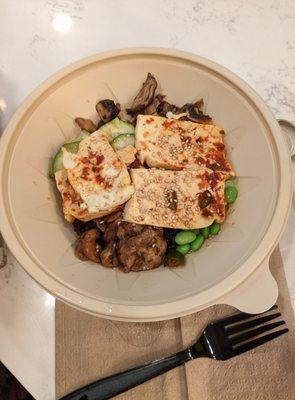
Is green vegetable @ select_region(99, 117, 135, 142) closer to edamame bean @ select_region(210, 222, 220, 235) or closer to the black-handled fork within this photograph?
edamame bean @ select_region(210, 222, 220, 235)

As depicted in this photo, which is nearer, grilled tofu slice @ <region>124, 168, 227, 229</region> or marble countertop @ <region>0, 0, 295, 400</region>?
grilled tofu slice @ <region>124, 168, 227, 229</region>

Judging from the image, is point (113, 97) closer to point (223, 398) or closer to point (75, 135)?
point (75, 135)

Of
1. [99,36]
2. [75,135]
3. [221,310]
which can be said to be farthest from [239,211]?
[99,36]

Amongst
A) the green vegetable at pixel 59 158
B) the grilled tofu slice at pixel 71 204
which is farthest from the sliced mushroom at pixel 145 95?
the grilled tofu slice at pixel 71 204

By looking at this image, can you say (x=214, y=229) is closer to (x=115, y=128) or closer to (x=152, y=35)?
(x=115, y=128)

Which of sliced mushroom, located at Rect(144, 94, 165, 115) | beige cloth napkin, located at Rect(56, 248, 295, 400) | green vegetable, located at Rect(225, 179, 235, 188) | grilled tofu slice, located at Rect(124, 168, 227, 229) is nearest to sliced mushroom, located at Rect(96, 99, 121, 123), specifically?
sliced mushroom, located at Rect(144, 94, 165, 115)

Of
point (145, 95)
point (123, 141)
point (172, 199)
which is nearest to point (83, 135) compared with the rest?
point (123, 141)
